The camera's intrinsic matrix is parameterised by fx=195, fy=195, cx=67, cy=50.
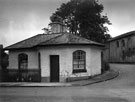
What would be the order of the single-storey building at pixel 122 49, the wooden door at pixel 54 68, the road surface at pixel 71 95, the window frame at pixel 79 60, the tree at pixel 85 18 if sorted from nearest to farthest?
1. the road surface at pixel 71 95
2. the window frame at pixel 79 60
3. the wooden door at pixel 54 68
4. the tree at pixel 85 18
5. the single-storey building at pixel 122 49

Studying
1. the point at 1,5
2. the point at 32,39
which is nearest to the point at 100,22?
the point at 32,39

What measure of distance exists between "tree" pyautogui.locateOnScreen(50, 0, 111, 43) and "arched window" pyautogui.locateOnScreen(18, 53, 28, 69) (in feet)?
51.6

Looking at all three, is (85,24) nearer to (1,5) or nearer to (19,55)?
(19,55)

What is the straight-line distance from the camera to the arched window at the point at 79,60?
1838 centimetres

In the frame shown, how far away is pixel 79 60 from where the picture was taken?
18469 millimetres

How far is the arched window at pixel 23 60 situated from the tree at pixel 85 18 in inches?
619

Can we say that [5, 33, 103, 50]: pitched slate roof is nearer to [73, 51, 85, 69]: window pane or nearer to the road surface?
[73, 51, 85, 69]: window pane

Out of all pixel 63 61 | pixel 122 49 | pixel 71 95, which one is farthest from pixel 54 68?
pixel 122 49

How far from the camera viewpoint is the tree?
3412 centimetres

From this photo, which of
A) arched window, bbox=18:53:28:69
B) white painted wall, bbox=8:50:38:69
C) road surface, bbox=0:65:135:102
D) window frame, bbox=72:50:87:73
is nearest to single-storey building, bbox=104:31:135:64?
window frame, bbox=72:50:87:73

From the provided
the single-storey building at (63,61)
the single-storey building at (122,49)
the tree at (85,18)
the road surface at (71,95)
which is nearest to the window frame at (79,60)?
the single-storey building at (63,61)

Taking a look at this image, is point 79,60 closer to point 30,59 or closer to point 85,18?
point 30,59

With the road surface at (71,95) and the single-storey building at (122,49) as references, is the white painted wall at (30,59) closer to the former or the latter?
the road surface at (71,95)

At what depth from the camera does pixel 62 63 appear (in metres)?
18.1
